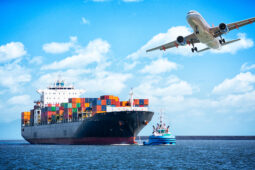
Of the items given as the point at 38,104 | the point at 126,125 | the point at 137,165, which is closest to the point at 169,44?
the point at 137,165

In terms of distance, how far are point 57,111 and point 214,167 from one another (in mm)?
40689

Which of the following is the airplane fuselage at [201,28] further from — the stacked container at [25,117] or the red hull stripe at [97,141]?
the stacked container at [25,117]

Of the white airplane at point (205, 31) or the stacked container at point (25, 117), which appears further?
the stacked container at point (25, 117)

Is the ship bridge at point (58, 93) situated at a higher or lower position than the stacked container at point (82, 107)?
higher

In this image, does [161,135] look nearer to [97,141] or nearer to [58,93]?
[97,141]

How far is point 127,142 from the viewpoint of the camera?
52531 mm

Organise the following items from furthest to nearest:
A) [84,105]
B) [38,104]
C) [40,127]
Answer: [38,104] → [40,127] → [84,105]

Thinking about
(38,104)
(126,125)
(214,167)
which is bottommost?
(214,167)

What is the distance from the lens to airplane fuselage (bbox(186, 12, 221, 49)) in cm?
2831

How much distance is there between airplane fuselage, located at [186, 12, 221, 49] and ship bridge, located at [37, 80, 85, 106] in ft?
154

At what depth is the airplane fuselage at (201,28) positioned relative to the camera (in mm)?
28312

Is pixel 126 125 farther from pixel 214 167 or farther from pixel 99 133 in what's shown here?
pixel 214 167

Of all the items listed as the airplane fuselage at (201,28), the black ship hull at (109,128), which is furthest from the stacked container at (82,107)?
the airplane fuselage at (201,28)

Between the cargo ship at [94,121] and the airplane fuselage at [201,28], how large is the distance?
21360 millimetres
